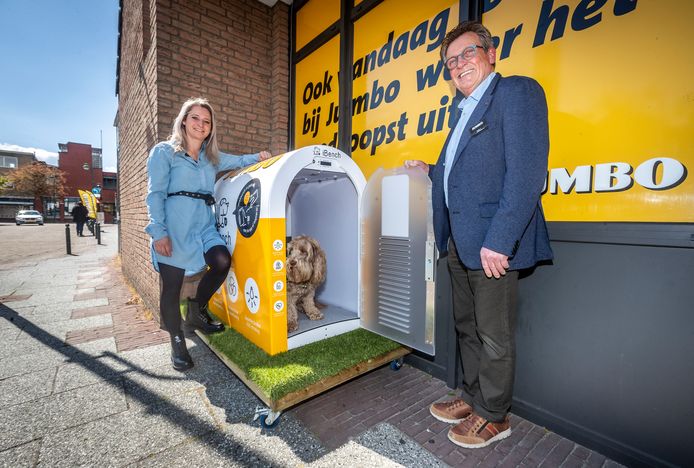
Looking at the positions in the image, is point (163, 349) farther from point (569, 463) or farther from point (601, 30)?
point (601, 30)

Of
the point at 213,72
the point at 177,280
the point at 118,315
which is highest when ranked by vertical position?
the point at 213,72

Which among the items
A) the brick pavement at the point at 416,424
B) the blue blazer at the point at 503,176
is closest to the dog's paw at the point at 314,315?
the brick pavement at the point at 416,424

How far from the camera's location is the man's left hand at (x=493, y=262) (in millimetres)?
1690

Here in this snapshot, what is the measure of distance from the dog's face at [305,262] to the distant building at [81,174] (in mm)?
51811

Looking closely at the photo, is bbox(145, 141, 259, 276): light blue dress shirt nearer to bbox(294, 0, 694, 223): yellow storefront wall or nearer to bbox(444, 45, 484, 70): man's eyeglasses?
bbox(294, 0, 694, 223): yellow storefront wall

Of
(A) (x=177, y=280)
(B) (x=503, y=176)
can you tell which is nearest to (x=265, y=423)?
(A) (x=177, y=280)

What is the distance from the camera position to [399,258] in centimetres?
257

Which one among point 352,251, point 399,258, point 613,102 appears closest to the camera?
point 613,102

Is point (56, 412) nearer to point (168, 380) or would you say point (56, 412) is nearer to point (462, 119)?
point (168, 380)

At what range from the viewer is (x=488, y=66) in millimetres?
1958

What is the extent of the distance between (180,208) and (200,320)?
1091 millimetres

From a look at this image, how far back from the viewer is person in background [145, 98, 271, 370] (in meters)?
2.60

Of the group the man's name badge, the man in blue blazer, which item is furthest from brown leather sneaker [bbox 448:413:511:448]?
the man's name badge

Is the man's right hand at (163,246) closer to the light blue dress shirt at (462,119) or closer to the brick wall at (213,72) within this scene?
the brick wall at (213,72)
